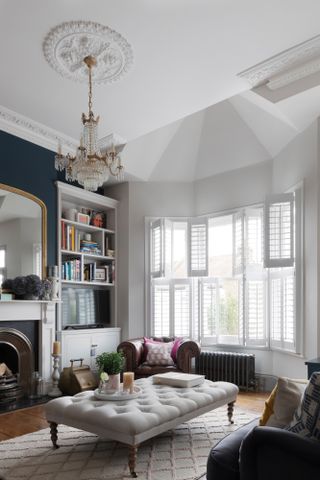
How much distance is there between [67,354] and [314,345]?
3.04 m

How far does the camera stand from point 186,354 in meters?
5.16

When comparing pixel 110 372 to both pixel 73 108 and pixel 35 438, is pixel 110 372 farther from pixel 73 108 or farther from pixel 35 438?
pixel 73 108

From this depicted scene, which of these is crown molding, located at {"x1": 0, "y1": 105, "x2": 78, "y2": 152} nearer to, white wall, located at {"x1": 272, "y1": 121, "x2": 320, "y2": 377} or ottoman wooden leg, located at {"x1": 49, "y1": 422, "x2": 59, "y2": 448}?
white wall, located at {"x1": 272, "y1": 121, "x2": 320, "y2": 377}

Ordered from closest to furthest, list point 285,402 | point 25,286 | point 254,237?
point 285,402 < point 25,286 < point 254,237

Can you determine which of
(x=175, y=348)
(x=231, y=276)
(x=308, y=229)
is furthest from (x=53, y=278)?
(x=308, y=229)

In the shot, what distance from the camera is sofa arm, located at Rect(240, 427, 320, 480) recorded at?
5.61 feet

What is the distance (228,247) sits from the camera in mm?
6250

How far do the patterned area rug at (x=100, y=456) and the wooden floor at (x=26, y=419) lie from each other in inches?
6.7

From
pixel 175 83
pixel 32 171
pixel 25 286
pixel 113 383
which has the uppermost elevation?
pixel 175 83

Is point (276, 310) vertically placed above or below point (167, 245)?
below

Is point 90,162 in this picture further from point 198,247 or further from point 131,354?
point 198,247

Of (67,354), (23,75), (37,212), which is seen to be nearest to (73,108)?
(23,75)

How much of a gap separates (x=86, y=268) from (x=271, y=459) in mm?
4754

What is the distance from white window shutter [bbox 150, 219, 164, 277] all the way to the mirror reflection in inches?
69.5
